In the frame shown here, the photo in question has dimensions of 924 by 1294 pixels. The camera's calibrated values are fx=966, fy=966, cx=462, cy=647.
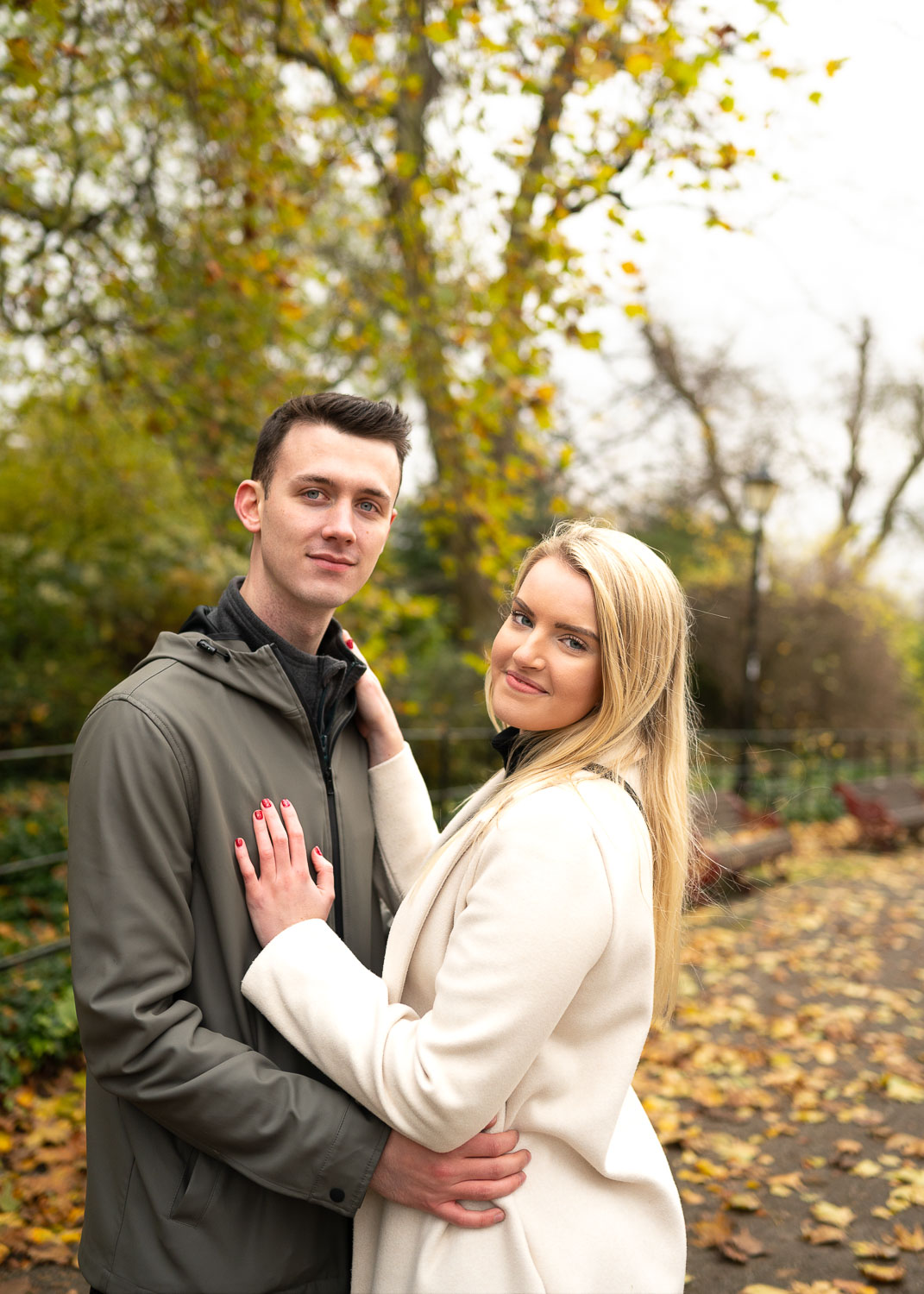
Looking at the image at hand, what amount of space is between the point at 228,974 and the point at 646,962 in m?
0.76

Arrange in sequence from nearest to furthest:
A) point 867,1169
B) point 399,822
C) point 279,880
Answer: point 279,880 < point 399,822 < point 867,1169

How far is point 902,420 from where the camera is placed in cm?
2091

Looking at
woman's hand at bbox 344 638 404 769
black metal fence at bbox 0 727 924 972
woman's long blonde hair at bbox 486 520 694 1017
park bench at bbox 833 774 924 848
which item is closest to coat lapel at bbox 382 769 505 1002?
woman's long blonde hair at bbox 486 520 694 1017

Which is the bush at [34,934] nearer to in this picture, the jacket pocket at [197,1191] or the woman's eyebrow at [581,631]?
the jacket pocket at [197,1191]

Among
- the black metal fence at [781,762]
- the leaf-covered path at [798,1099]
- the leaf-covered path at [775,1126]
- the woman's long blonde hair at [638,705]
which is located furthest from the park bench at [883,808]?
the woman's long blonde hair at [638,705]

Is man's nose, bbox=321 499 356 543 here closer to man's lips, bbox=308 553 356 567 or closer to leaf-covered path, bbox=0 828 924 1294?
man's lips, bbox=308 553 356 567

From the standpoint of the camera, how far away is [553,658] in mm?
1889

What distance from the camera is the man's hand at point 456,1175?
1.66 meters

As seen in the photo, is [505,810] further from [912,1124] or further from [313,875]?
[912,1124]

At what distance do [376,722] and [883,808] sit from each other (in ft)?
35.0

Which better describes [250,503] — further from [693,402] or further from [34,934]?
[693,402]

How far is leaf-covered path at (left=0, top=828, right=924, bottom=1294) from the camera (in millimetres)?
3549

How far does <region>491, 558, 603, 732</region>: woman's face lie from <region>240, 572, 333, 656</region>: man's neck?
46 cm

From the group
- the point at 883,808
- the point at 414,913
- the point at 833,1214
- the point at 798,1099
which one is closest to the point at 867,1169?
the point at 833,1214
